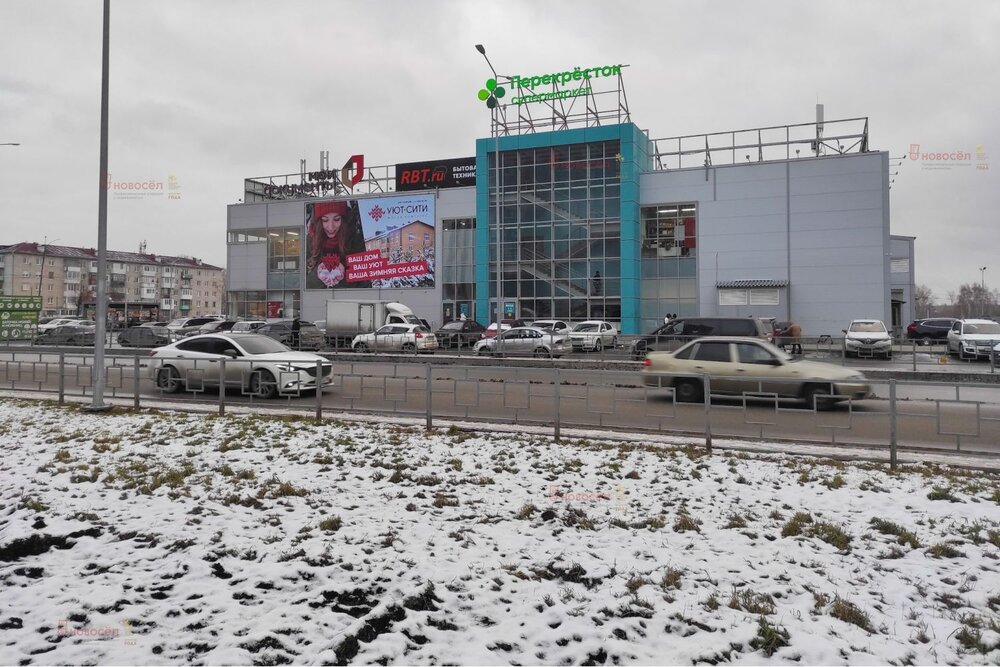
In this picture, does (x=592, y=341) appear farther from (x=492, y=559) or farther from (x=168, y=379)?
(x=492, y=559)

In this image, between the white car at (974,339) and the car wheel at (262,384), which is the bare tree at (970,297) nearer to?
the white car at (974,339)

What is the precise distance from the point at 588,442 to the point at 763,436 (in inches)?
96.5

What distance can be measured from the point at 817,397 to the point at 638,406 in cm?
243

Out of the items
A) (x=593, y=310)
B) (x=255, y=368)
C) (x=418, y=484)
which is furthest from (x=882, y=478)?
(x=593, y=310)

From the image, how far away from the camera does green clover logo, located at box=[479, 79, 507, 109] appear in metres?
29.9

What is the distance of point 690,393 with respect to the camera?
890 centimetres

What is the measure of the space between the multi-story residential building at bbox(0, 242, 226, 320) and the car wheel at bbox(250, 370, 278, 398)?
63996 mm

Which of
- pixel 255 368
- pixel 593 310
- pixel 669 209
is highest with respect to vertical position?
pixel 669 209

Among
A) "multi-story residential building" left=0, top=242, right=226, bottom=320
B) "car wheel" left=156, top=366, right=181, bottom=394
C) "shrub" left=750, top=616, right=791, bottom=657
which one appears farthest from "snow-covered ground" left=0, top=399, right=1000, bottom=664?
"multi-story residential building" left=0, top=242, right=226, bottom=320

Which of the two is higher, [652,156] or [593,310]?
[652,156]

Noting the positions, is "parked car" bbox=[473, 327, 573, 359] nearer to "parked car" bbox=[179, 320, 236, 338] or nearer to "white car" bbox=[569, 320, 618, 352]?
"white car" bbox=[569, 320, 618, 352]

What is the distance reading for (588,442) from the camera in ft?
27.5

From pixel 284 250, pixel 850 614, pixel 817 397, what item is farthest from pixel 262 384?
pixel 284 250

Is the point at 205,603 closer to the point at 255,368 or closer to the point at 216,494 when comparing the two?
the point at 216,494
